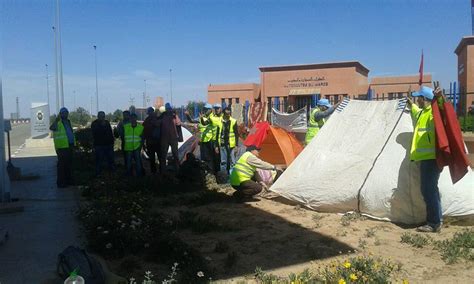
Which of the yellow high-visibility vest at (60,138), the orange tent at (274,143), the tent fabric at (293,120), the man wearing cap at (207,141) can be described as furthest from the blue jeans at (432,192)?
the tent fabric at (293,120)

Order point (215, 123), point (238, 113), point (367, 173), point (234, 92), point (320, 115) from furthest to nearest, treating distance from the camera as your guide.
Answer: point (234, 92), point (238, 113), point (215, 123), point (320, 115), point (367, 173)

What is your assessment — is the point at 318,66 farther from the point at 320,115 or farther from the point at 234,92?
the point at 320,115

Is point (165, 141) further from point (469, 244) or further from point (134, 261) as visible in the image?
point (469, 244)

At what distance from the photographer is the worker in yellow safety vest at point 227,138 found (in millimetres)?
10219

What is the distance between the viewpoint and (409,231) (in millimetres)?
6184

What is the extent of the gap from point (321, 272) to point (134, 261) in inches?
75.5

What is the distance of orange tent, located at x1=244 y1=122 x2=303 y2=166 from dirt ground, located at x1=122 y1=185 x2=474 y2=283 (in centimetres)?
213

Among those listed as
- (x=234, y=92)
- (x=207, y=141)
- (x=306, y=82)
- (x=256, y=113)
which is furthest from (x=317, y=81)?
(x=207, y=141)

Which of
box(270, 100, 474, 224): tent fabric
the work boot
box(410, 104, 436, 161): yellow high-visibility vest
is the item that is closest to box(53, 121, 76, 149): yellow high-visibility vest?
box(270, 100, 474, 224): tent fabric

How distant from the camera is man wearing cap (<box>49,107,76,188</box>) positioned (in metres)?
9.77

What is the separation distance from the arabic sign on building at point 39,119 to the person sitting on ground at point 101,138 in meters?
13.3

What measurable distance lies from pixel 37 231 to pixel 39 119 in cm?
1794

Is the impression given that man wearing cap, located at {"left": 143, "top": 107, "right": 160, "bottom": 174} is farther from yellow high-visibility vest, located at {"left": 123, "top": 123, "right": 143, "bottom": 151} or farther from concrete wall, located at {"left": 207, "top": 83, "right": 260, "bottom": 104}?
concrete wall, located at {"left": 207, "top": 83, "right": 260, "bottom": 104}

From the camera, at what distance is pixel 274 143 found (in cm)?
1024
